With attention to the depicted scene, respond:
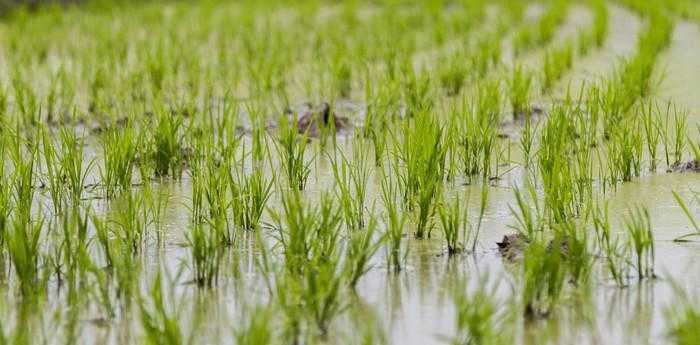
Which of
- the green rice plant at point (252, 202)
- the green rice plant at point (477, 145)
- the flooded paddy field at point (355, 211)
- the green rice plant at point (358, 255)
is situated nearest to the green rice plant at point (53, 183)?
the flooded paddy field at point (355, 211)

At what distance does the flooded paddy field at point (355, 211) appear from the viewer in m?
2.10

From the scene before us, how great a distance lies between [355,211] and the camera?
107 inches

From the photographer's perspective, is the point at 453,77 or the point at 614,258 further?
the point at 453,77

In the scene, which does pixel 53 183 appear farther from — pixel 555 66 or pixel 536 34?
pixel 536 34

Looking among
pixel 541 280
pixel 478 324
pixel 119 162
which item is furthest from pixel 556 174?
pixel 119 162

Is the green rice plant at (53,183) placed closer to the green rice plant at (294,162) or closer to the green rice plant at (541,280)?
the green rice plant at (294,162)

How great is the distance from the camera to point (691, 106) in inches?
175

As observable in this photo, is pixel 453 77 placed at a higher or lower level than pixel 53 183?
higher

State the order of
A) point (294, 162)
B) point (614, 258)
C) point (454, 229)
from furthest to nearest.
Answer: point (294, 162), point (454, 229), point (614, 258)

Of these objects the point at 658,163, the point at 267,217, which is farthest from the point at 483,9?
the point at 267,217

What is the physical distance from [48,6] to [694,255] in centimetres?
810

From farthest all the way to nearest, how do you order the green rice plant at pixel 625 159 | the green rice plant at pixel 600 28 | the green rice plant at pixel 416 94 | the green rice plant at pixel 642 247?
the green rice plant at pixel 600 28, the green rice plant at pixel 416 94, the green rice plant at pixel 625 159, the green rice plant at pixel 642 247

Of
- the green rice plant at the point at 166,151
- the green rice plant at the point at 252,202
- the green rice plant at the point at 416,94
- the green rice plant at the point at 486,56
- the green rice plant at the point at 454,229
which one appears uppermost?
the green rice plant at the point at 486,56

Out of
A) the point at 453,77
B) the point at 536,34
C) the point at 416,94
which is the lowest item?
the point at 416,94
